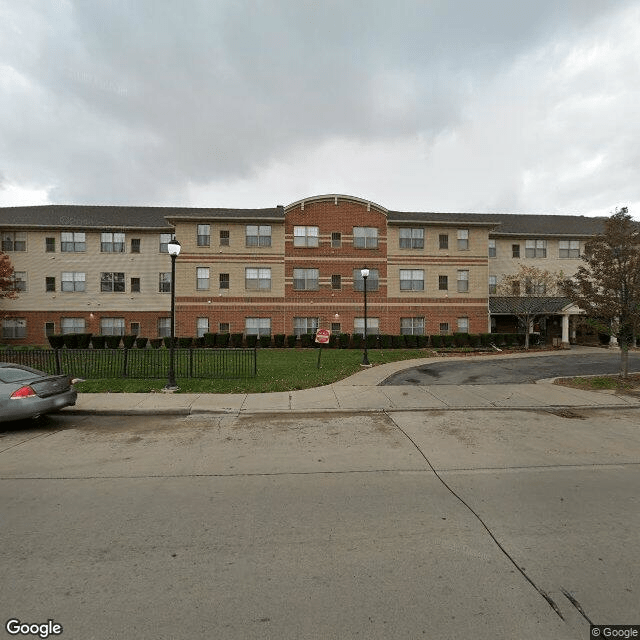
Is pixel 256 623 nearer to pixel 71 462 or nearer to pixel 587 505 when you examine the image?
pixel 587 505

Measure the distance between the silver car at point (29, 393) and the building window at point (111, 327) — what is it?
68.1ft

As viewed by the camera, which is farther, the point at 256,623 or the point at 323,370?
the point at 323,370

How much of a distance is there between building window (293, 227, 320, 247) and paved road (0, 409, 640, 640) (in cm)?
2042

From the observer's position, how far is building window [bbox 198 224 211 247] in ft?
81.0

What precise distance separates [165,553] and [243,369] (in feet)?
32.6

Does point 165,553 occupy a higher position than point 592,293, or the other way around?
point 592,293

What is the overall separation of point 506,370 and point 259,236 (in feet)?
59.7

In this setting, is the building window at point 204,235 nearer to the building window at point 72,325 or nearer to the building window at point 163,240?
the building window at point 163,240

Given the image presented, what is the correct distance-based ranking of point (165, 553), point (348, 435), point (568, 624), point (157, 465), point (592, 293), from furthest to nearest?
1. point (592, 293)
2. point (348, 435)
3. point (157, 465)
4. point (165, 553)
5. point (568, 624)

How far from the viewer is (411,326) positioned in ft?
84.0

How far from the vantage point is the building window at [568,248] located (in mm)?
28016

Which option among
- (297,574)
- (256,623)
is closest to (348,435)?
(297,574)

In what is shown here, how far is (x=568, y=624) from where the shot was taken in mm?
2279

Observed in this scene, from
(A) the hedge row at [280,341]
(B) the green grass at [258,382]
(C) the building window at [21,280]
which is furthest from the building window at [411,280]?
(C) the building window at [21,280]
